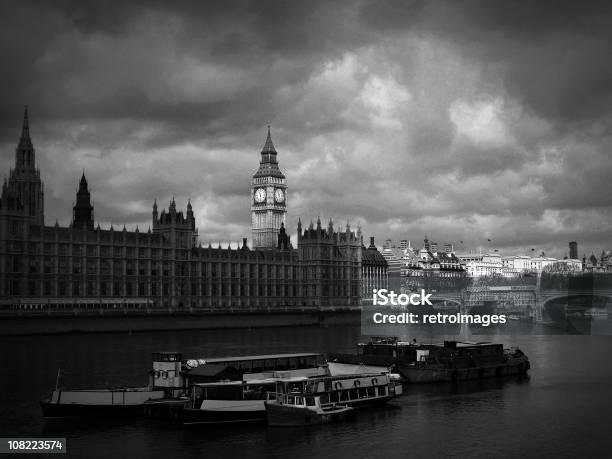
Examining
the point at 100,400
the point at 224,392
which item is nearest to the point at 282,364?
the point at 224,392

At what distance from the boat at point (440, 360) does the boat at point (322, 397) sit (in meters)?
11.7

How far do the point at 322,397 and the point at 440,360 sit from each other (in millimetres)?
21137

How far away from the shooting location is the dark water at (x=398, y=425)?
4816 centimetres

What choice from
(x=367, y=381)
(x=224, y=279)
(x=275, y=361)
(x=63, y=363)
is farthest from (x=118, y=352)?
(x=224, y=279)

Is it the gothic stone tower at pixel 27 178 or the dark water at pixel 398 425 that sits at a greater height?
the gothic stone tower at pixel 27 178

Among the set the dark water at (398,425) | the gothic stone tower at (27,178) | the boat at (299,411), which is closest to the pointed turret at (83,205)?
the gothic stone tower at (27,178)

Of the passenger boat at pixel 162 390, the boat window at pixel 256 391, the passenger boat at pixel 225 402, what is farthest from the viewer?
the passenger boat at pixel 162 390

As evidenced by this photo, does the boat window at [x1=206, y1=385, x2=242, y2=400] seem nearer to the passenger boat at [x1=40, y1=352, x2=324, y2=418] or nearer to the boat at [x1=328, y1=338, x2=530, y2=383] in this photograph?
the passenger boat at [x1=40, y1=352, x2=324, y2=418]

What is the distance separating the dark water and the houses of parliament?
48907 millimetres

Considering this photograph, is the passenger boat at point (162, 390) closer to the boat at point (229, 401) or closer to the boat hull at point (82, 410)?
the boat hull at point (82, 410)

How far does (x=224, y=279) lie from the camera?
171 meters

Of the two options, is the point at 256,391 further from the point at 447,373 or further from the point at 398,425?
the point at 447,373

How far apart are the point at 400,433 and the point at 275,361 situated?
15.3m

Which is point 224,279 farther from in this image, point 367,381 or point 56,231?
point 367,381
